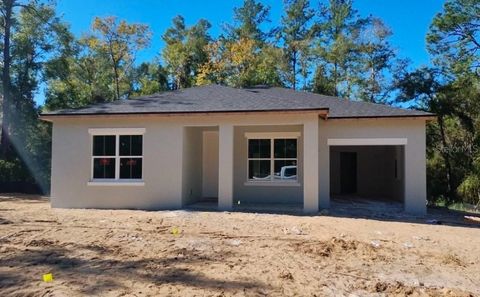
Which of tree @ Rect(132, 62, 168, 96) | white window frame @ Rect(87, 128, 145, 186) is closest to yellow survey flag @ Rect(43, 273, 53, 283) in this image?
white window frame @ Rect(87, 128, 145, 186)

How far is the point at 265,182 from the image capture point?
1527 centimetres

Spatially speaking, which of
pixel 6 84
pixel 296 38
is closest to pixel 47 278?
pixel 6 84

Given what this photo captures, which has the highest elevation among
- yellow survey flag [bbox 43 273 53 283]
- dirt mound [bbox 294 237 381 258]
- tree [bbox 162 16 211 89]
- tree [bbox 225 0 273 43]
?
tree [bbox 225 0 273 43]

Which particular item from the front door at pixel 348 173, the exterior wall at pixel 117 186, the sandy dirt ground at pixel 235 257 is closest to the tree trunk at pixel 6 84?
the exterior wall at pixel 117 186

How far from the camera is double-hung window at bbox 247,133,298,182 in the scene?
15266mm

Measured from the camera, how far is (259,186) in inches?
604

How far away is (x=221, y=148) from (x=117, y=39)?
25356 millimetres

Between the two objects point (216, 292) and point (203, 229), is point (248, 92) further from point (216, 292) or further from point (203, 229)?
point (216, 292)

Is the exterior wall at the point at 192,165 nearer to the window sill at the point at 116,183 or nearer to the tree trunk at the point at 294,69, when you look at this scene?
the window sill at the point at 116,183

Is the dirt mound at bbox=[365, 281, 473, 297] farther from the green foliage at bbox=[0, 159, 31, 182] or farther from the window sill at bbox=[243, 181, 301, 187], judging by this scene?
the green foliage at bbox=[0, 159, 31, 182]

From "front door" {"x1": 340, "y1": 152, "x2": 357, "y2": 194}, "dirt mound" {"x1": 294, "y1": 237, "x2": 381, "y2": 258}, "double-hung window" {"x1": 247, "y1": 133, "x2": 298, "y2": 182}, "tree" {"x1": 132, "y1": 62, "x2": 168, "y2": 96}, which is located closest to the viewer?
"dirt mound" {"x1": 294, "y1": 237, "x2": 381, "y2": 258}

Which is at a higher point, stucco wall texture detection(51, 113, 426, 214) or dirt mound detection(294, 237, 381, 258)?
stucco wall texture detection(51, 113, 426, 214)

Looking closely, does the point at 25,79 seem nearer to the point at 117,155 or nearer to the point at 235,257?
the point at 117,155

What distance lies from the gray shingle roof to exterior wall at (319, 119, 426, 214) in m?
0.34
